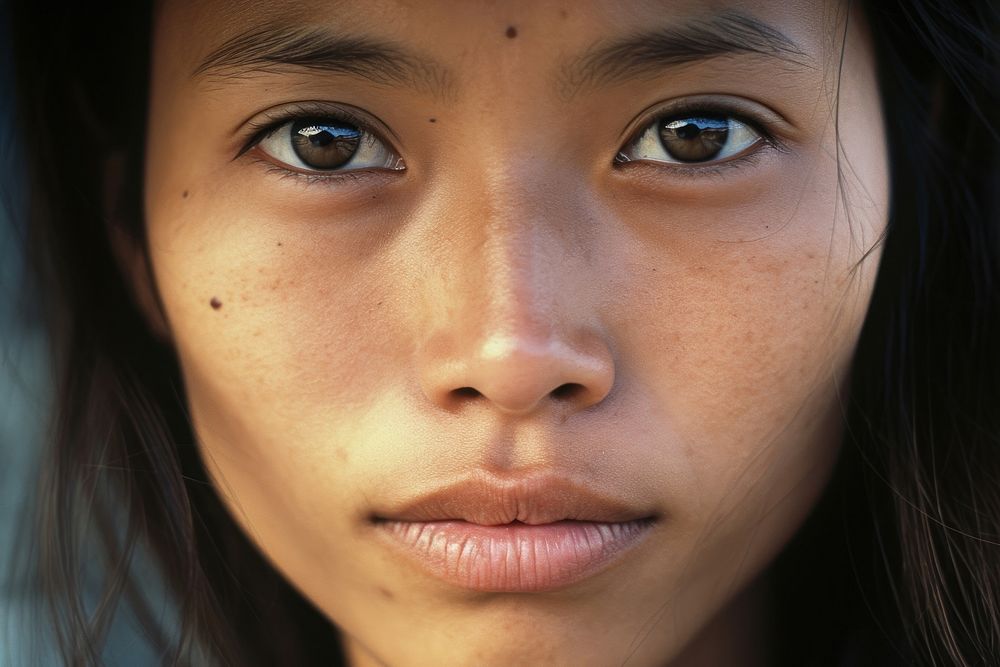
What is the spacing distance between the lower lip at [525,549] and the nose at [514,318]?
13 cm

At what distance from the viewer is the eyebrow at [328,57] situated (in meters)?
0.93

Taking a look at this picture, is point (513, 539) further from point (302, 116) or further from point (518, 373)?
point (302, 116)

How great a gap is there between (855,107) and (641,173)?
0.73ft

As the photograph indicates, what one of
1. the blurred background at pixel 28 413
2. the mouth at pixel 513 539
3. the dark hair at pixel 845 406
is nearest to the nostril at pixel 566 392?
the mouth at pixel 513 539

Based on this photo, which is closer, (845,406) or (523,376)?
(523,376)

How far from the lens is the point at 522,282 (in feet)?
3.00

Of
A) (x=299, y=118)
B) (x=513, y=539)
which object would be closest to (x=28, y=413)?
(x=299, y=118)

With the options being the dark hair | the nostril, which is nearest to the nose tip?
the nostril

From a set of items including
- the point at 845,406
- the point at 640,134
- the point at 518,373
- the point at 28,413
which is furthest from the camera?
the point at 28,413

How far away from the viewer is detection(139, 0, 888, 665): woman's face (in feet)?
3.02

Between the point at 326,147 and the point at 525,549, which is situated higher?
the point at 326,147

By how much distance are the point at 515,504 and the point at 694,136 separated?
37 centimetres

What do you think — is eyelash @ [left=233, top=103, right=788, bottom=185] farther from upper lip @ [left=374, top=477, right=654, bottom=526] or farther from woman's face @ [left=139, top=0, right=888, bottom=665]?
upper lip @ [left=374, top=477, right=654, bottom=526]

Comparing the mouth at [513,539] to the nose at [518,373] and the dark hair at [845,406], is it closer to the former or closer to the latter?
the nose at [518,373]
